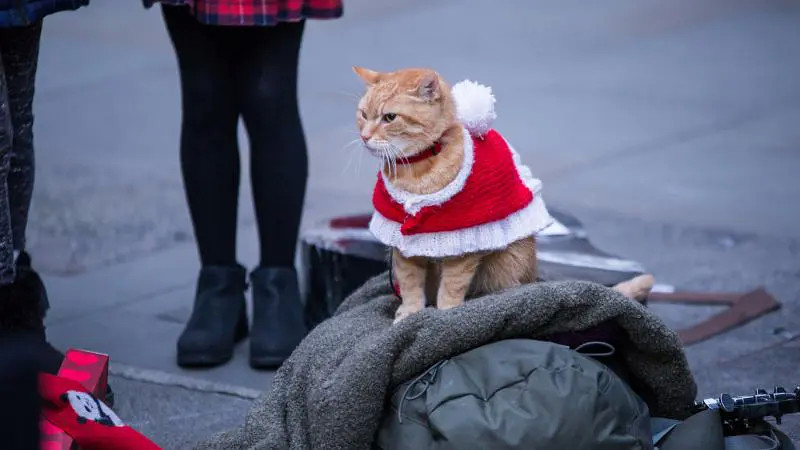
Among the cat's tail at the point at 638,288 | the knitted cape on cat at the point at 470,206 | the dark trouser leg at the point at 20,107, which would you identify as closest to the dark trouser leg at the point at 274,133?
the dark trouser leg at the point at 20,107

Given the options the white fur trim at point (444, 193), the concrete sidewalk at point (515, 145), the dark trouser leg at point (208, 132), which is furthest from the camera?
the concrete sidewalk at point (515, 145)

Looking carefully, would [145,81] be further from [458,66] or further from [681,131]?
[681,131]

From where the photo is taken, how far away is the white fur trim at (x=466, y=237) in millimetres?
2504

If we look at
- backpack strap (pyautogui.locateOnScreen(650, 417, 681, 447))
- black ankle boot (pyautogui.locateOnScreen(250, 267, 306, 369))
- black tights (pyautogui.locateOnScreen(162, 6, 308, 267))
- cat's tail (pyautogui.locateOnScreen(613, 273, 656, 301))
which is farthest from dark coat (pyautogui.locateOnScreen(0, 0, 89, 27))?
backpack strap (pyautogui.locateOnScreen(650, 417, 681, 447))

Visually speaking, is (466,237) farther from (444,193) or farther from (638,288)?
(638,288)

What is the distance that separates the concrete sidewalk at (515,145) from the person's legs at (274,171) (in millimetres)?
147

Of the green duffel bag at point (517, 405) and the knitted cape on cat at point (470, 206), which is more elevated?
the knitted cape on cat at point (470, 206)

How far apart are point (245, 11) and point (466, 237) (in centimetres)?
94

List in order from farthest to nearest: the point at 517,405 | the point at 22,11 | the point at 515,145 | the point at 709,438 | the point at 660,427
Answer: the point at 515,145 → the point at 22,11 → the point at 660,427 → the point at 709,438 → the point at 517,405

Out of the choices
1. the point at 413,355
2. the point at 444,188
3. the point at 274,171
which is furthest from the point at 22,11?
the point at 413,355

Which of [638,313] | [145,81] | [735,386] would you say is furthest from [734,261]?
[145,81]

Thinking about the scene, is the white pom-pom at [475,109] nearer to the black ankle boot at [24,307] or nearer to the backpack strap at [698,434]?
the backpack strap at [698,434]

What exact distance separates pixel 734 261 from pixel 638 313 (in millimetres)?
1953

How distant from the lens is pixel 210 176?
11.0 feet
